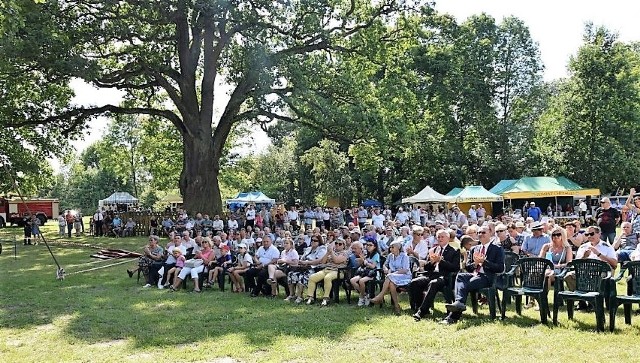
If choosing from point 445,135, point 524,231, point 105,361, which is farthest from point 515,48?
point 105,361

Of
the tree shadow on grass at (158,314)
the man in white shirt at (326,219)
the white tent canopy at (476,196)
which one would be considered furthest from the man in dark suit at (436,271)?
the white tent canopy at (476,196)

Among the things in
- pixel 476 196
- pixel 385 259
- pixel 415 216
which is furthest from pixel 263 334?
pixel 476 196

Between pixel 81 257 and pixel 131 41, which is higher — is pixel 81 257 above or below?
below

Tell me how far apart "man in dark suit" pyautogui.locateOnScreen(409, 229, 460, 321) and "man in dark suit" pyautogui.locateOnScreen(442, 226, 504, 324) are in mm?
319

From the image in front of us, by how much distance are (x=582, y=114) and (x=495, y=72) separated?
801 centimetres

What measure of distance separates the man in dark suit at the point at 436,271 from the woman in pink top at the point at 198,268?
15.3 feet

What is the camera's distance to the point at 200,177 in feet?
76.8

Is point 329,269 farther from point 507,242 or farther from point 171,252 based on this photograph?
point 171,252

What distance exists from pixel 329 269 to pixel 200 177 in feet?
47.6

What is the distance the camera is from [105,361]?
6422mm

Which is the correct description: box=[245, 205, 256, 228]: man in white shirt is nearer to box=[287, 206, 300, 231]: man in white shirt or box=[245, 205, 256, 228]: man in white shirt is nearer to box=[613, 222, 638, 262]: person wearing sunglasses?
box=[287, 206, 300, 231]: man in white shirt

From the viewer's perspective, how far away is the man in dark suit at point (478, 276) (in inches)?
305

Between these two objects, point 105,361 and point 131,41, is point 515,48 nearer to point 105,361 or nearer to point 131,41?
point 131,41

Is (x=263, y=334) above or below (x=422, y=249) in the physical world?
below
